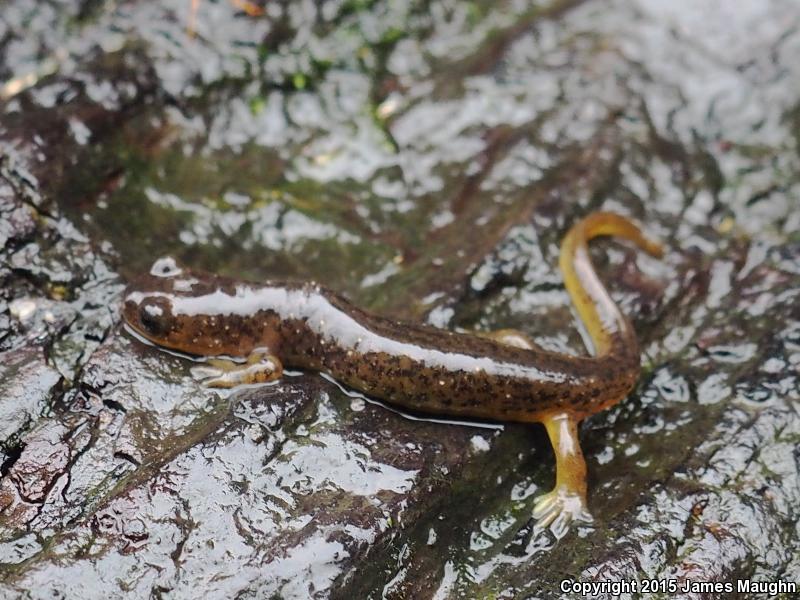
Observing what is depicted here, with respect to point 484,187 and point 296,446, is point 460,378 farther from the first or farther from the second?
point 484,187

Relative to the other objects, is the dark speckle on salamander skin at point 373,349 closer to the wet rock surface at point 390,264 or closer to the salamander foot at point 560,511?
the wet rock surface at point 390,264

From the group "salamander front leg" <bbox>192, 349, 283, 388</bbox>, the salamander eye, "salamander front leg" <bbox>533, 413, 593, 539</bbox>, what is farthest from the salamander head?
"salamander front leg" <bbox>533, 413, 593, 539</bbox>

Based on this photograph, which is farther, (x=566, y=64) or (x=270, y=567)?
(x=566, y=64)

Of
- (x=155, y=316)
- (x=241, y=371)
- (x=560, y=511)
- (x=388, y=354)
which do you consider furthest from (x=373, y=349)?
(x=560, y=511)

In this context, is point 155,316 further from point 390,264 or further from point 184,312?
point 390,264

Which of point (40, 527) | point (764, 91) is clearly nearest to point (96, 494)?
point (40, 527)


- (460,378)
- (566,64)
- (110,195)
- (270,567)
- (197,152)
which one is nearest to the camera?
(270,567)

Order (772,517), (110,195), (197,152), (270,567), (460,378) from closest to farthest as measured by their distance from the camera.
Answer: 1. (270,567)
2. (772,517)
3. (460,378)
4. (110,195)
5. (197,152)
